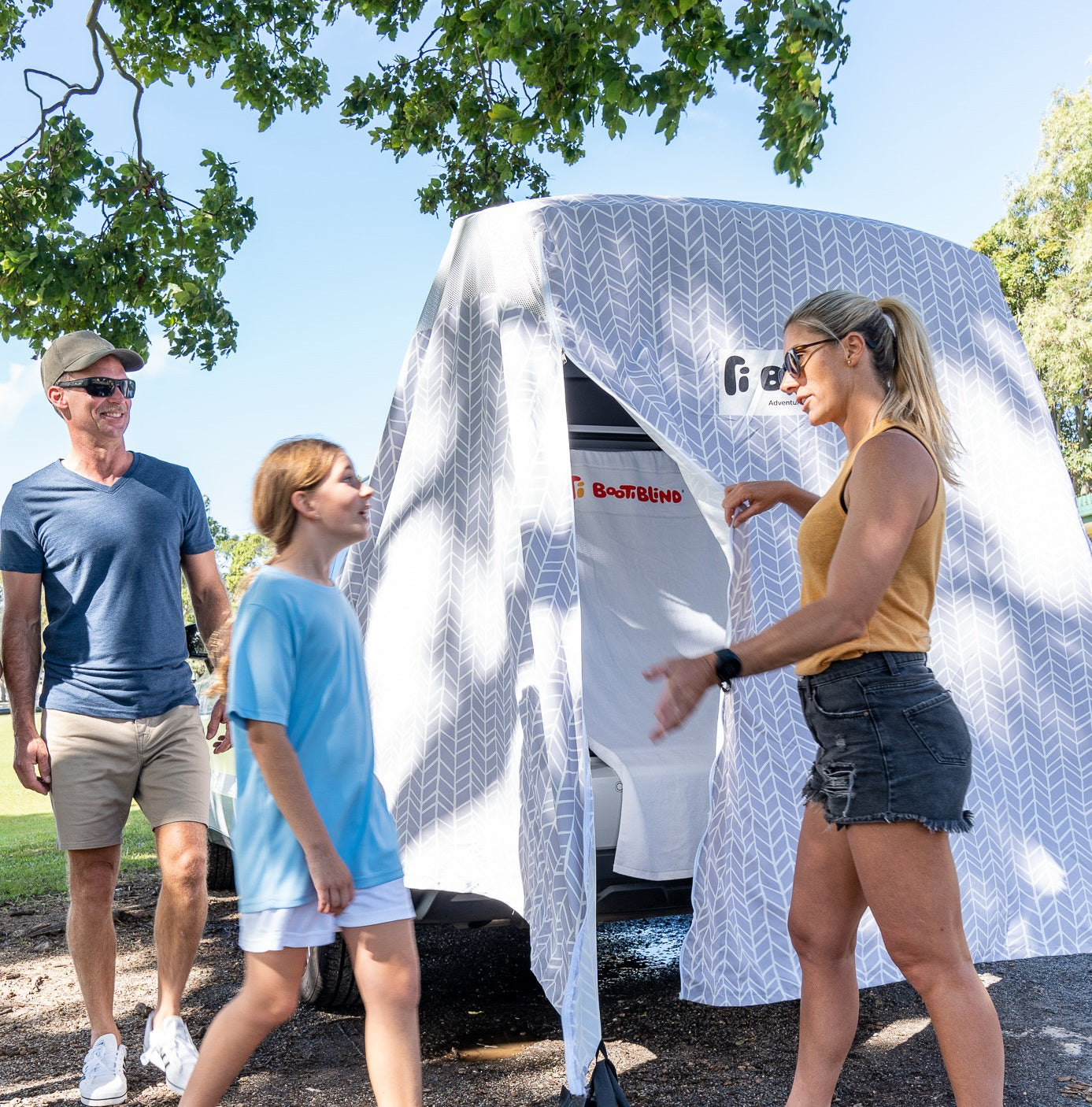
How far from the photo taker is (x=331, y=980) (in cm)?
409

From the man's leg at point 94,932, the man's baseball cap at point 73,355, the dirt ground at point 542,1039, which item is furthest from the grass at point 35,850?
the man's baseball cap at point 73,355

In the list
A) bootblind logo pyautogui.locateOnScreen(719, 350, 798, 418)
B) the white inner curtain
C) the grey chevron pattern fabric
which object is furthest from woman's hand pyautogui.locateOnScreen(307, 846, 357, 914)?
bootblind logo pyautogui.locateOnScreen(719, 350, 798, 418)

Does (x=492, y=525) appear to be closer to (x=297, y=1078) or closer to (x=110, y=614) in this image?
(x=110, y=614)

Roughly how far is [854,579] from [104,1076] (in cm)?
267

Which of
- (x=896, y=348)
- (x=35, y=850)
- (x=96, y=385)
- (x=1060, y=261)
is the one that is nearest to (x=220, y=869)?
(x=96, y=385)

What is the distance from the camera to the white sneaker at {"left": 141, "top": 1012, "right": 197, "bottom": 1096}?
337cm

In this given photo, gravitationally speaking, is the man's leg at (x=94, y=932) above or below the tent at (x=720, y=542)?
below

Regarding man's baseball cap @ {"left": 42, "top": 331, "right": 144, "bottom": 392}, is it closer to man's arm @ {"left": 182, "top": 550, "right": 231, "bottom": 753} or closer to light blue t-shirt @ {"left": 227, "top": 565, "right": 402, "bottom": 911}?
man's arm @ {"left": 182, "top": 550, "right": 231, "bottom": 753}

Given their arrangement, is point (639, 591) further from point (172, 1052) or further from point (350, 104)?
point (350, 104)

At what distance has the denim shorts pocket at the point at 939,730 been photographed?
90.5 inches

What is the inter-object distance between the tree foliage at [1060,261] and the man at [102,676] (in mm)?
26432

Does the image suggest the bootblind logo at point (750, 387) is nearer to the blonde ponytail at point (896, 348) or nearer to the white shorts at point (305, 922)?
the blonde ponytail at point (896, 348)

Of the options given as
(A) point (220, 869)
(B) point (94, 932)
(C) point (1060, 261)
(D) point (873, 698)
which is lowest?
(A) point (220, 869)

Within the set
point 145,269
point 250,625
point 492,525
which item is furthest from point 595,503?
point 145,269
